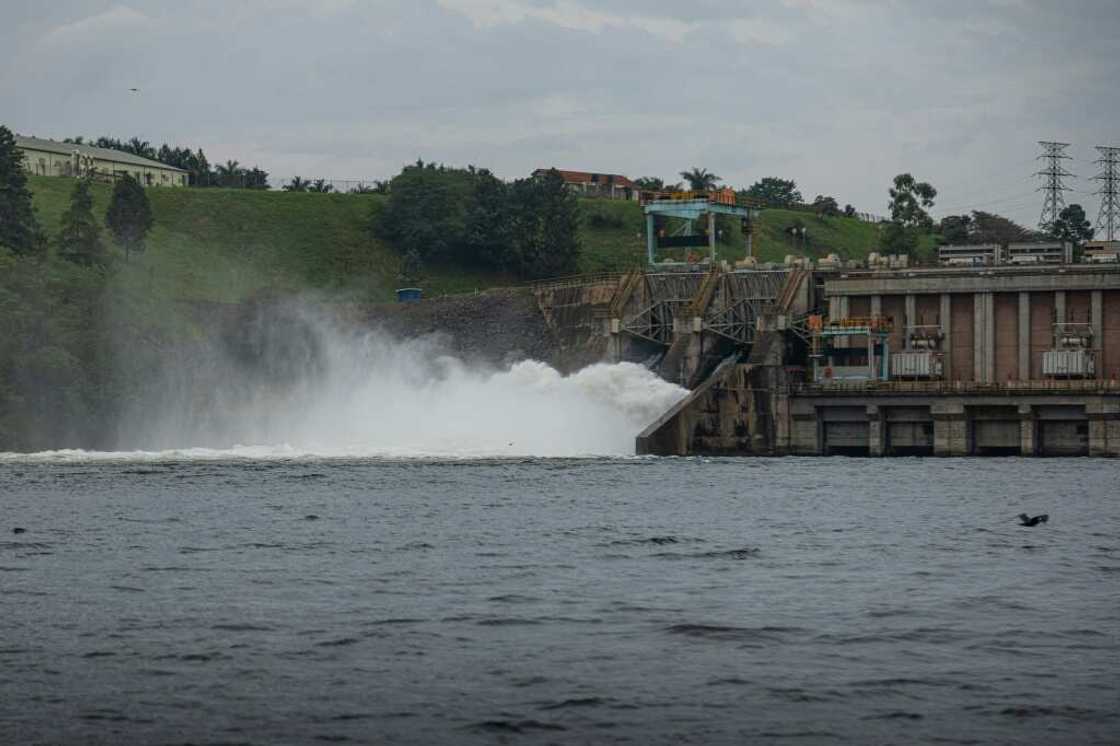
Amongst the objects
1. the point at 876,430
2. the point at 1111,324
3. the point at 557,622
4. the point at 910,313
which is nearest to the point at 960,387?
the point at 876,430

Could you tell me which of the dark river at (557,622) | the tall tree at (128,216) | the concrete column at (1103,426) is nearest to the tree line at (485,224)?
the tall tree at (128,216)

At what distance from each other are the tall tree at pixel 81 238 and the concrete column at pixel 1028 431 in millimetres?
89215

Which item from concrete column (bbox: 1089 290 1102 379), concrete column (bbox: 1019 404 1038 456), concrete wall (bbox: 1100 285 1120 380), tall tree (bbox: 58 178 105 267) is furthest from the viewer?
tall tree (bbox: 58 178 105 267)

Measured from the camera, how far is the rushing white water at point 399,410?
408 feet

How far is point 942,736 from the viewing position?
29625mm

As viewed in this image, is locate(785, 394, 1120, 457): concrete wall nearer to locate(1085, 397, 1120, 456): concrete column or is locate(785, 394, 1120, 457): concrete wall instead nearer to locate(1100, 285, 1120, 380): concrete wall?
locate(1085, 397, 1120, 456): concrete column

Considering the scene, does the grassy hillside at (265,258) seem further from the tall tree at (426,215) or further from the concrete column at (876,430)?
the concrete column at (876,430)

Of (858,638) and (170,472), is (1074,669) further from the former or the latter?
(170,472)

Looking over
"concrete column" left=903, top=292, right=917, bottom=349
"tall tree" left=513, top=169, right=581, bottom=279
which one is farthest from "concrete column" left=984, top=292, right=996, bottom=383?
"tall tree" left=513, top=169, right=581, bottom=279

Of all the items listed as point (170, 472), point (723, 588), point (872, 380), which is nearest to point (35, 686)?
point (723, 588)

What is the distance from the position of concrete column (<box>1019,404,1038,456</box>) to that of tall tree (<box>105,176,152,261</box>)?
93.3m

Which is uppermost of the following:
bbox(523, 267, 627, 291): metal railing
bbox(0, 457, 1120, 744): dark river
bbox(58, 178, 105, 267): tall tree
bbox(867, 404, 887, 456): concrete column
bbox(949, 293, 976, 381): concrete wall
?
bbox(58, 178, 105, 267): tall tree

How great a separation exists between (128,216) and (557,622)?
14328cm

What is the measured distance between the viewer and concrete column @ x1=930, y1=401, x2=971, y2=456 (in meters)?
119
